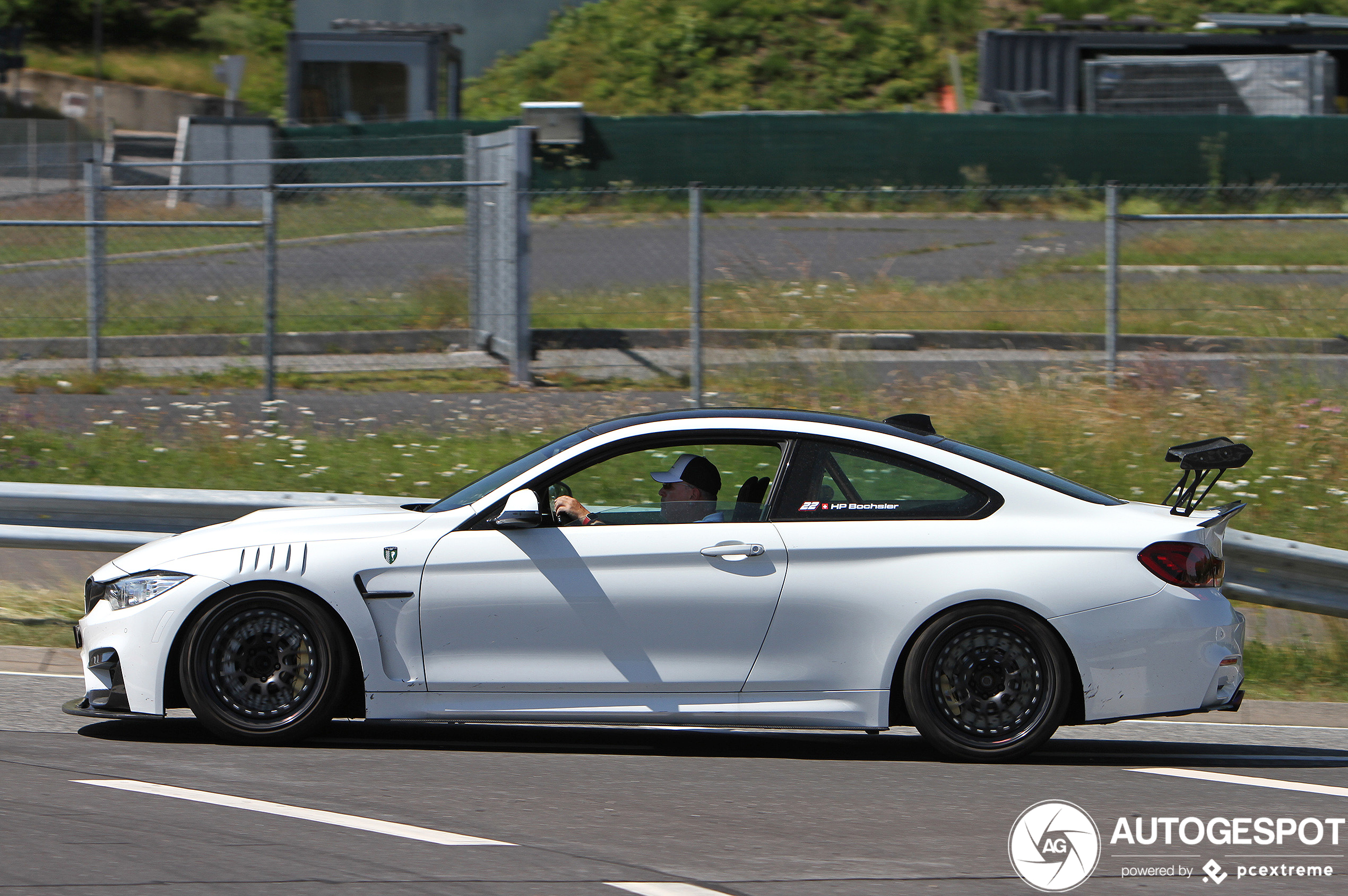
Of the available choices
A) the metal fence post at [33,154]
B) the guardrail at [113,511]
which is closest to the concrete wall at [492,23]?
the metal fence post at [33,154]

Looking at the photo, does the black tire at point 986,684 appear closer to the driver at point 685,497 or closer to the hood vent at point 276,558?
the driver at point 685,497

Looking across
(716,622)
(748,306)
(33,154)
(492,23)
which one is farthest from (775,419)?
(492,23)

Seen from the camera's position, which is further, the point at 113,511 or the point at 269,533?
the point at 113,511

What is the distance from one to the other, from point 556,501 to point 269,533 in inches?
43.9

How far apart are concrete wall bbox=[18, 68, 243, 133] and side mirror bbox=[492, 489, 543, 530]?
1854 inches

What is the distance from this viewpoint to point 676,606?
5738 millimetres

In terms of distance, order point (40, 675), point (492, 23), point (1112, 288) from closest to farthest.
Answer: point (40, 675) < point (1112, 288) < point (492, 23)

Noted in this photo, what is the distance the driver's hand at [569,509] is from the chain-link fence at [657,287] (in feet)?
17.5

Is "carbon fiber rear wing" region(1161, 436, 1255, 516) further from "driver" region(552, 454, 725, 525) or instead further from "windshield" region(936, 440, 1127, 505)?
"driver" region(552, 454, 725, 525)

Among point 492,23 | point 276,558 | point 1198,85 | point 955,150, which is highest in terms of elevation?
point 492,23

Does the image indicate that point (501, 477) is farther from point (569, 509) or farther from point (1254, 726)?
point (1254, 726)

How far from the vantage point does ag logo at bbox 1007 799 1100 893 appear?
4.45m

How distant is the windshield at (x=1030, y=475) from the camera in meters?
5.93

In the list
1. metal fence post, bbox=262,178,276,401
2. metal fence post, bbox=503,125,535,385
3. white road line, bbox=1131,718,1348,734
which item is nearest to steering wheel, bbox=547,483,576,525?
white road line, bbox=1131,718,1348,734
